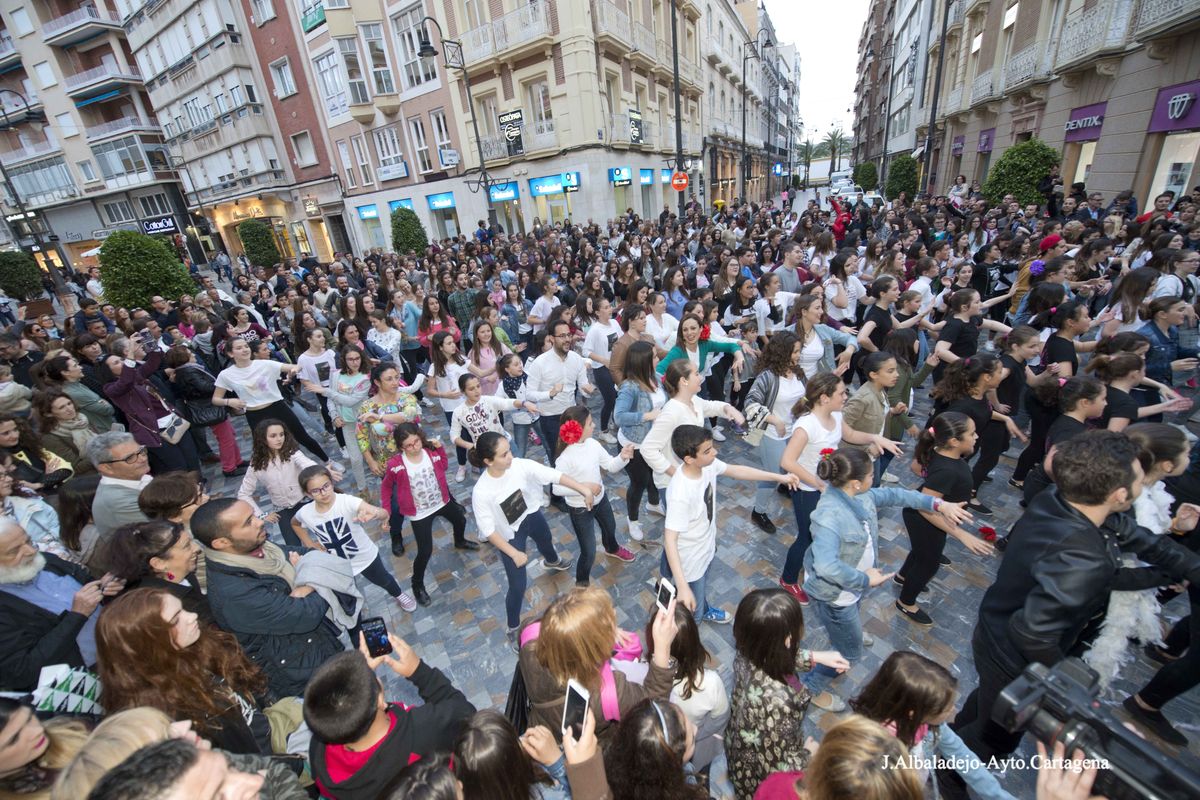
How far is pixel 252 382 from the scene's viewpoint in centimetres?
549

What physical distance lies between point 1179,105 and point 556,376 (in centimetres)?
1577

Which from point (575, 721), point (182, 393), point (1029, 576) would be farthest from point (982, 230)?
point (182, 393)

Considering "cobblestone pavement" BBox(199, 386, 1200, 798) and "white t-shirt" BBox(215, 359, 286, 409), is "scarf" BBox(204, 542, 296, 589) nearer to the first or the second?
"cobblestone pavement" BBox(199, 386, 1200, 798)

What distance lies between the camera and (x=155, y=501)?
10.2 feet

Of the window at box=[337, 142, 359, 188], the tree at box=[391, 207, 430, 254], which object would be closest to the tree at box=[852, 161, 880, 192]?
the tree at box=[391, 207, 430, 254]

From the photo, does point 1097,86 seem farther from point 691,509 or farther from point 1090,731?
point 1090,731

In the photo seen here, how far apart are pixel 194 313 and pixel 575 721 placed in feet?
32.2

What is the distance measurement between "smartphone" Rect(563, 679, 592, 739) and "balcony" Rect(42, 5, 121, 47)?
4947 centimetres

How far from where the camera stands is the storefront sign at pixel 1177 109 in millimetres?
10492

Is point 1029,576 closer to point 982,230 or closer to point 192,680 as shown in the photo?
point 192,680

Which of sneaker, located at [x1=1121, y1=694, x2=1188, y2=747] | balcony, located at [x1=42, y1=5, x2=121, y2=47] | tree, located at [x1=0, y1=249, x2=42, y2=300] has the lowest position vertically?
sneaker, located at [x1=1121, y1=694, x2=1188, y2=747]

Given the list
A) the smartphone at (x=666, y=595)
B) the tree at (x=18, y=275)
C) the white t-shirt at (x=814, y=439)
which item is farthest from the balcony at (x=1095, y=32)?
the tree at (x=18, y=275)

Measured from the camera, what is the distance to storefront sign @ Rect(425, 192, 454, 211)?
2467 centimetres

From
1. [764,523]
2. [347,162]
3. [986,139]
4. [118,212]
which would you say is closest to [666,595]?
[764,523]
